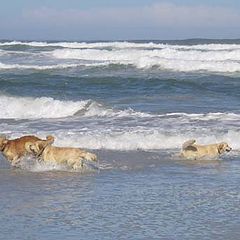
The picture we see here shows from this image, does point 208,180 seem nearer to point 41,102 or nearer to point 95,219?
point 95,219

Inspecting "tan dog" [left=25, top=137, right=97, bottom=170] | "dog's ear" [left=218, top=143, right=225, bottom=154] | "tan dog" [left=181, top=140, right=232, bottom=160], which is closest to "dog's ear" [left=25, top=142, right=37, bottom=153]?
"tan dog" [left=25, top=137, right=97, bottom=170]

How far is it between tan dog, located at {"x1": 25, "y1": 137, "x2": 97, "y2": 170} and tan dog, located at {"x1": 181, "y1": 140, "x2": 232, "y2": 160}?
1433mm

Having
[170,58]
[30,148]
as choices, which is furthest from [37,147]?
[170,58]

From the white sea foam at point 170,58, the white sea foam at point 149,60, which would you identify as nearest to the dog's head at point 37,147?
the white sea foam at point 149,60

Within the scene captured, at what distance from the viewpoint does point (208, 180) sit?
316 inches

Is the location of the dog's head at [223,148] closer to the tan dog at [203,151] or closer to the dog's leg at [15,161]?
the tan dog at [203,151]

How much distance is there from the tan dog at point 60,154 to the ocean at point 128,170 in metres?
0.12

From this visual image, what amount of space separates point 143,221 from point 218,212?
75 cm

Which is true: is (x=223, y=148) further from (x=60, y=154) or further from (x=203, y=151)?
(x=60, y=154)

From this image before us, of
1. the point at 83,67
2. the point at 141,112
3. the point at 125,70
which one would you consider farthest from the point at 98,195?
the point at 83,67

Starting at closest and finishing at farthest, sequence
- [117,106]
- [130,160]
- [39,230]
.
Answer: [39,230] < [130,160] < [117,106]

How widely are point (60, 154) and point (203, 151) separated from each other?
2035 millimetres

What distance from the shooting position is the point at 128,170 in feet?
28.7

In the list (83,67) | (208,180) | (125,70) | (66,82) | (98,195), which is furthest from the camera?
(83,67)
